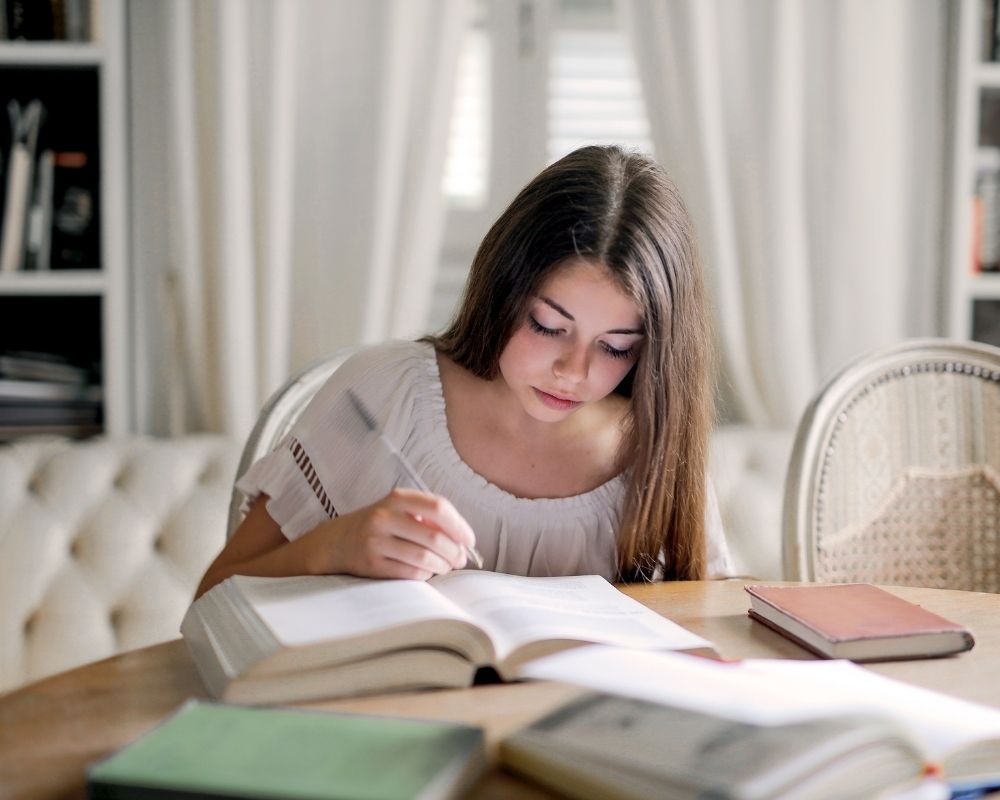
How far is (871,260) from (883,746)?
1810 mm

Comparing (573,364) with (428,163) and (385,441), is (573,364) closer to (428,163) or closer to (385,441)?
(385,441)

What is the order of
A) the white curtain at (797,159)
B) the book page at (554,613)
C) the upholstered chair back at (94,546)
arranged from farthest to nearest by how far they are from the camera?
the white curtain at (797,159)
the upholstered chair back at (94,546)
the book page at (554,613)

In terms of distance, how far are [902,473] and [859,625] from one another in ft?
2.66

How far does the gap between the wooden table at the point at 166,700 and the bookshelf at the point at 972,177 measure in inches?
53.1

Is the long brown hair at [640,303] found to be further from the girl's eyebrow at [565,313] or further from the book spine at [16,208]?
the book spine at [16,208]

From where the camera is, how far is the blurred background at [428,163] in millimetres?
2160

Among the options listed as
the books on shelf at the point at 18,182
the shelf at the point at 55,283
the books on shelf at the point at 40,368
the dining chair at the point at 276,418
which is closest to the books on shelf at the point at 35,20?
the books on shelf at the point at 18,182

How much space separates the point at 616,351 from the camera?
128cm

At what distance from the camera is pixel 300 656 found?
81cm

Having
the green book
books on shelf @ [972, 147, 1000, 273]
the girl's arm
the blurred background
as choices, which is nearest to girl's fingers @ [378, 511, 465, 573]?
the girl's arm

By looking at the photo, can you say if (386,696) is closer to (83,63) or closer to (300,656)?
(300,656)

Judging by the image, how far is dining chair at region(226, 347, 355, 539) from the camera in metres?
1.56

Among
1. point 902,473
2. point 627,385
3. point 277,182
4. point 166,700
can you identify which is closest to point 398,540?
point 166,700

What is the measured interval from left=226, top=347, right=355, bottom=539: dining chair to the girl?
18 cm
